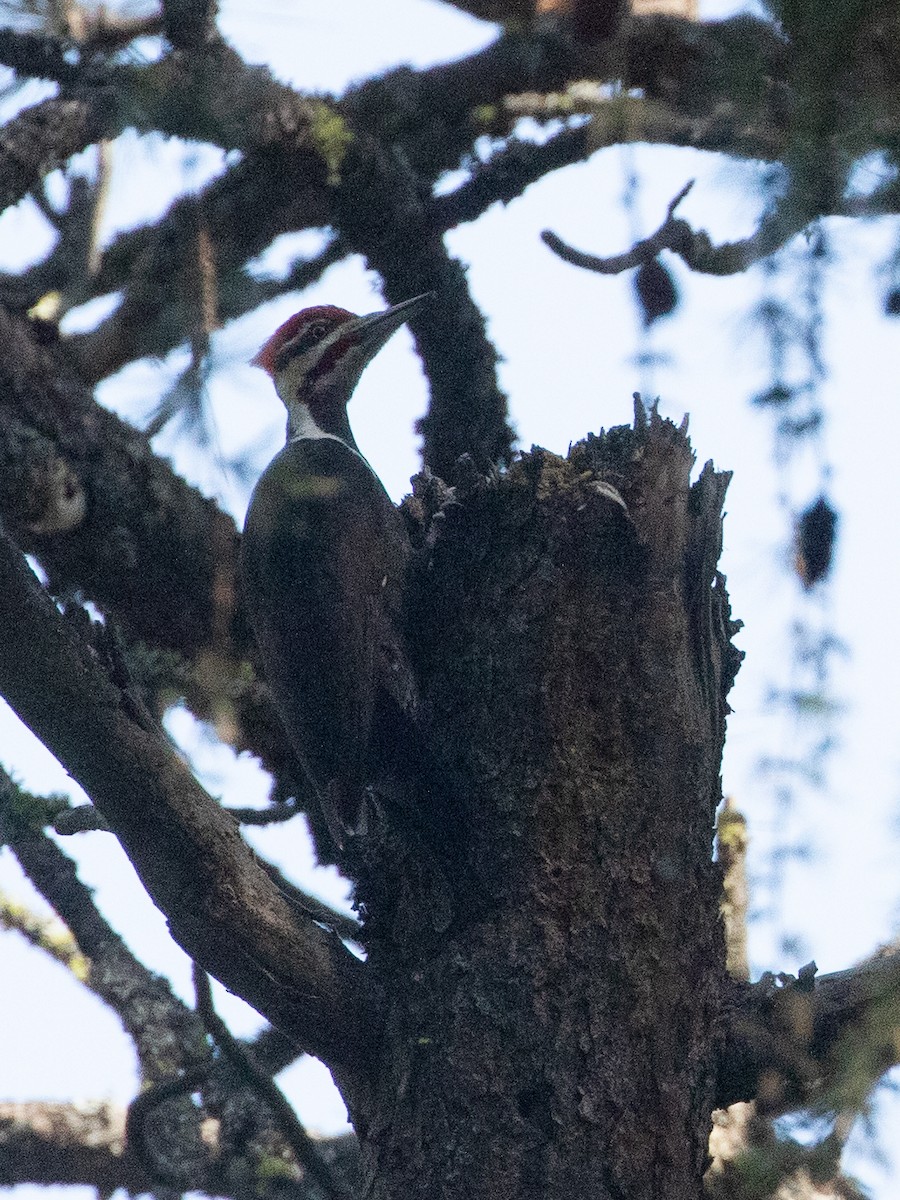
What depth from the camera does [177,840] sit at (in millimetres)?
2729

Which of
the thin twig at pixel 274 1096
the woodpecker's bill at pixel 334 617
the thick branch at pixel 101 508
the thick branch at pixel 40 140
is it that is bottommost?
the thin twig at pixel 274 1096

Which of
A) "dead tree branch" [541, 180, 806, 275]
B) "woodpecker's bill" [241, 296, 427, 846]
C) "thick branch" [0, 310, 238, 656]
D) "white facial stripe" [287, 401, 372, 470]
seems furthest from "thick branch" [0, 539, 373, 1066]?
"white facial stripe" [287, 401, 372, 470]

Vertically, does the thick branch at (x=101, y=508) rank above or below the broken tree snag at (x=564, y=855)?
above

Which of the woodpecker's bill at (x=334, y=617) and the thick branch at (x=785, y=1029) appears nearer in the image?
the thick branch at (x=785, y=1029)

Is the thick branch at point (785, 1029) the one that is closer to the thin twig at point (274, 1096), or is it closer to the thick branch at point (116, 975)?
the thin twig at point (274, 1096)

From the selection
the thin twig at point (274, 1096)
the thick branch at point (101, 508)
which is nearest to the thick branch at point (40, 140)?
the thick branch at point (101, 508)

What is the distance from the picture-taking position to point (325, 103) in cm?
488

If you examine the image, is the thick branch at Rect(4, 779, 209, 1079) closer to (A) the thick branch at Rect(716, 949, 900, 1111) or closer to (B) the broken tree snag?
(B) the broken tree snag

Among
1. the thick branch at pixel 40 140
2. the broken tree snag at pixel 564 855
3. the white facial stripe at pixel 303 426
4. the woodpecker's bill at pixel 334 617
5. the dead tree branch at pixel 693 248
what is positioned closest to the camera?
the dead tree branch at pixel 693 248

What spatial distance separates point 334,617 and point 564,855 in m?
1.03

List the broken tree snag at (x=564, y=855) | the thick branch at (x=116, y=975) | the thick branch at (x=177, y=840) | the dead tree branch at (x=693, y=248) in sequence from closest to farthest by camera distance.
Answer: the dead tree branch at (x=693, y=248)
the thick branch at (x=177, y=840)
the broken tree snag at (x=564, y=855)
the thick branch at (x=116, y=975)

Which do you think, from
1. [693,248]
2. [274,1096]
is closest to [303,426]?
[693,248]

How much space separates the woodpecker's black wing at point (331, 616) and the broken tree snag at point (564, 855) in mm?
222

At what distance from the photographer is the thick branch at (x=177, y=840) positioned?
259 centimetres
